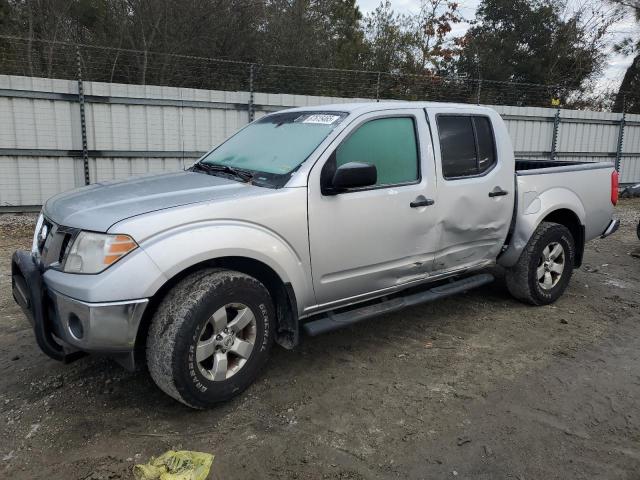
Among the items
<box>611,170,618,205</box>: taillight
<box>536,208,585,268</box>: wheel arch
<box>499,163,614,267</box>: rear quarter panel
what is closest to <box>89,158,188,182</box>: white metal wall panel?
<box>499,163,614,267</box>: rear quarter panel

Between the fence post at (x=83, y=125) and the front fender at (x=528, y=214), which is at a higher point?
the fence post at (x=83, y=125)

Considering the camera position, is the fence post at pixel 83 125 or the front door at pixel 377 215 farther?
the fence post at pixel 83 125

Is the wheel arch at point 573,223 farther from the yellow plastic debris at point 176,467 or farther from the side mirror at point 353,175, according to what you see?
the yellow plastic debris at point 176,467

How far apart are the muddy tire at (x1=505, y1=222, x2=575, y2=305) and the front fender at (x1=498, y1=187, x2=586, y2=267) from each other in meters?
0.09

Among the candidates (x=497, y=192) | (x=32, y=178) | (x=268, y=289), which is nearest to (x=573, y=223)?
(x=497, y=192)

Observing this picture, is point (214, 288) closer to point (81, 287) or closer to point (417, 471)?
point (81, 287)

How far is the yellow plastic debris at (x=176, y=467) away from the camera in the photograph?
8.12 ft

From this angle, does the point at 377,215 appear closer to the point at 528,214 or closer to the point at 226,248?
the point at 226,248

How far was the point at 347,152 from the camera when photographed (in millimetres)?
3496

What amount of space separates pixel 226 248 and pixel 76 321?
845mm

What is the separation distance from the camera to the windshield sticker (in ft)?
11.8

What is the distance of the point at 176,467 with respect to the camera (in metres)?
2.53

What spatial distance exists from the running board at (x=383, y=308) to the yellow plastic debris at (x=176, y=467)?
3.39 feet

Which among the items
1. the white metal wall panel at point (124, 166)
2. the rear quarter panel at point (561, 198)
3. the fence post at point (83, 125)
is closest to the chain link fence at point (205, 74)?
the fence post at point (83, 125)
